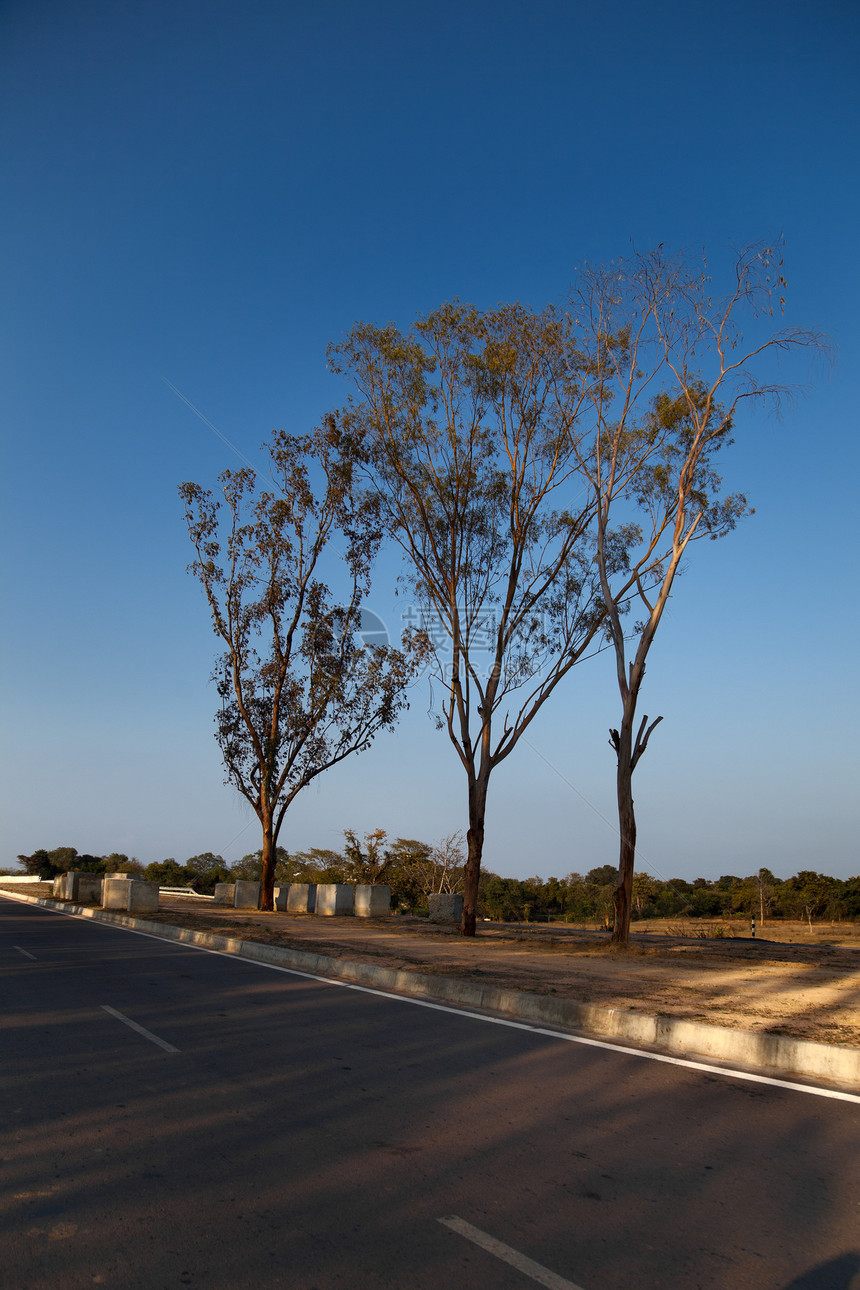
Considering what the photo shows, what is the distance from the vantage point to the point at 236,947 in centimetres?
1625

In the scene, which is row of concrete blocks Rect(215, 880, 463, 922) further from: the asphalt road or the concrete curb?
the asphalt road

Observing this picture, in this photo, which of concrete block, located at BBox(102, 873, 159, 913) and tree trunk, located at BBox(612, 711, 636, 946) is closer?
tree trunk, located at BBox(612, 711, 636, 946)

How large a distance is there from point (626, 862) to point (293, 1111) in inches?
516

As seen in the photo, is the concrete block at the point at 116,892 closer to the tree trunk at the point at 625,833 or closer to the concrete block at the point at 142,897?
the concrete block at the point at 142,897

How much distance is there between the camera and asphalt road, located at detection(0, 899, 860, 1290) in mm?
3547

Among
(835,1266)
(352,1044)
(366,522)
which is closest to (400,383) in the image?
(366,522)

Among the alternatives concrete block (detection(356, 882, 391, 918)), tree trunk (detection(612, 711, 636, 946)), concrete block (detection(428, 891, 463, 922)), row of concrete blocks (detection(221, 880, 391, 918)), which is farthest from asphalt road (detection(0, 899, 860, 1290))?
row of concrete blocks (detection(221, 880, 391, 918))

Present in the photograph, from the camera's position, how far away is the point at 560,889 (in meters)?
71.5

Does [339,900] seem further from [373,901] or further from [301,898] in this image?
[301,898]

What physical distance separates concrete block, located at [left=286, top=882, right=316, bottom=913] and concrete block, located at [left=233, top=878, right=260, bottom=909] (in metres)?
1.34

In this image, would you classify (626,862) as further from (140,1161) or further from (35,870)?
(35,870)

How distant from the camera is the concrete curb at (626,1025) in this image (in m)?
7.11

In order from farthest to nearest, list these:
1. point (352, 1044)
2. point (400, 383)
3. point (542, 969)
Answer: point (400, 383) < point (542, 969) < point (352, 1044)

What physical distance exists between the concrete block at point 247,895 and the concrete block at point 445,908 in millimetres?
7988
